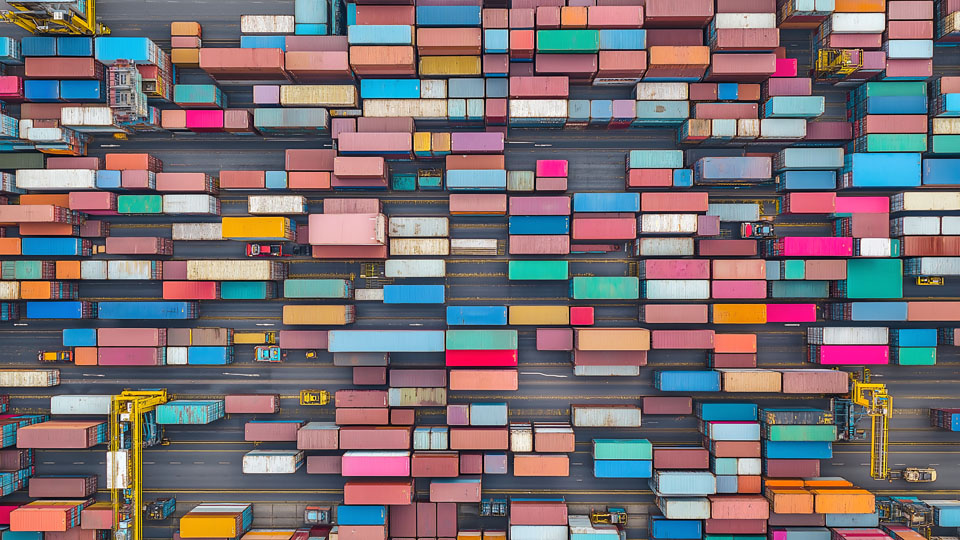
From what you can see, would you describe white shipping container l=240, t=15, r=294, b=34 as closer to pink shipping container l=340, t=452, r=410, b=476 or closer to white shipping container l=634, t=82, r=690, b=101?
white shipping container l=634, t=82, r=690, b=101

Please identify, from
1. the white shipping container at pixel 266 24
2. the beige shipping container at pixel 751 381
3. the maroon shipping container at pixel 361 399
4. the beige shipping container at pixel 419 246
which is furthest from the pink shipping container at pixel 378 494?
the white shipping container at pixel 266 24

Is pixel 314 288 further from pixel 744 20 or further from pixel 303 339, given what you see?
Result: pixel 744 20

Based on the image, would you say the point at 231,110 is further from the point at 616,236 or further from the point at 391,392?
the point at 616,236

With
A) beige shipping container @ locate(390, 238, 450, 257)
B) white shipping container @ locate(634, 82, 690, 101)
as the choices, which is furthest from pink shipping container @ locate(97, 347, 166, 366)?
white shipping container @ locate(634, 82, 690, 101)

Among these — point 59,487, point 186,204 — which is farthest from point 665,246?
point 59,487

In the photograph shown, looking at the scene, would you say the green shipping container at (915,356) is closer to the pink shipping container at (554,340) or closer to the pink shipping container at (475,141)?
the pink shipping container at (554,340)

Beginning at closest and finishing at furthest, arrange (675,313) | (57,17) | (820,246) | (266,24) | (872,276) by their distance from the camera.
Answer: (57,17) < (820,246) < (872,276) < (266,24) < (675,313)

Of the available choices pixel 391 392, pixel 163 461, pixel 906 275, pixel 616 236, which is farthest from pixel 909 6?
pixel 163 461
